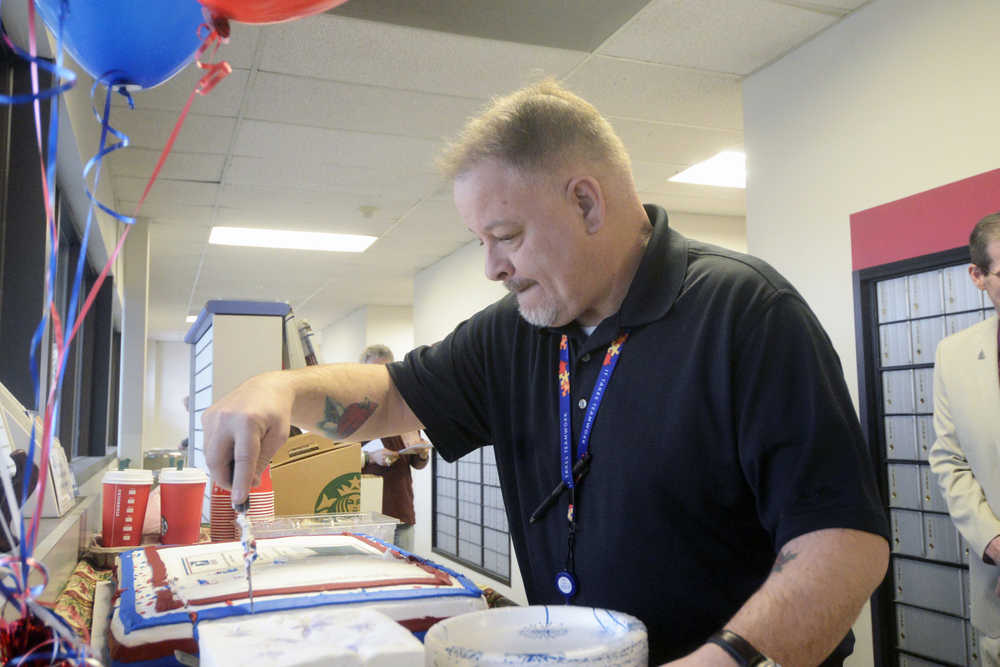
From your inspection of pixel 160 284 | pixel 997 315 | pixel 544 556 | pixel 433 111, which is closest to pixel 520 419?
pixel 544 556

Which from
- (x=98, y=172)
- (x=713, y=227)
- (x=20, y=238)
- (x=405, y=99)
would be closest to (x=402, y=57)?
(x=405, y=99)

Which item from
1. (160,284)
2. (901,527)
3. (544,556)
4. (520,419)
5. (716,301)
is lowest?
(901,527)

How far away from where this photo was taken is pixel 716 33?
2639mm

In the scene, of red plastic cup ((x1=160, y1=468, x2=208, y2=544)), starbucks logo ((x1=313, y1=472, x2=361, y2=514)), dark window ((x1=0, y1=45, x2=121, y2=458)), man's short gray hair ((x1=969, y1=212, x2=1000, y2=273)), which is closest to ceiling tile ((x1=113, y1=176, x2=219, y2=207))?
dark window ((x1=0, y1=45, x2=121, y2=458))

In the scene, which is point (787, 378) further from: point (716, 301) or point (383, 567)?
point (383, 567)

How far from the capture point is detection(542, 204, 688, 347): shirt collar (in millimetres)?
1029

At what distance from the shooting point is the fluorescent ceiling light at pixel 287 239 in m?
5.39

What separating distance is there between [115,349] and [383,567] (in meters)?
5.82

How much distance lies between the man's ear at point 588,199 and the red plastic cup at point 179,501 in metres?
0.87

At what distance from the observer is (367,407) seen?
1.26 meters

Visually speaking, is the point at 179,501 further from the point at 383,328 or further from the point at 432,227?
the point at 383,328

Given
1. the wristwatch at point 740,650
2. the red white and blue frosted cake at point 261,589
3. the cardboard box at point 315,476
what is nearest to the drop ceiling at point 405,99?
the cardboard box at point 315,476

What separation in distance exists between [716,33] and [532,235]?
6.33 feet

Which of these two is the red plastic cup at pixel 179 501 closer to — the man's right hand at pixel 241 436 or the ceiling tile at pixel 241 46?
the man's right hand at pixel 241 436
